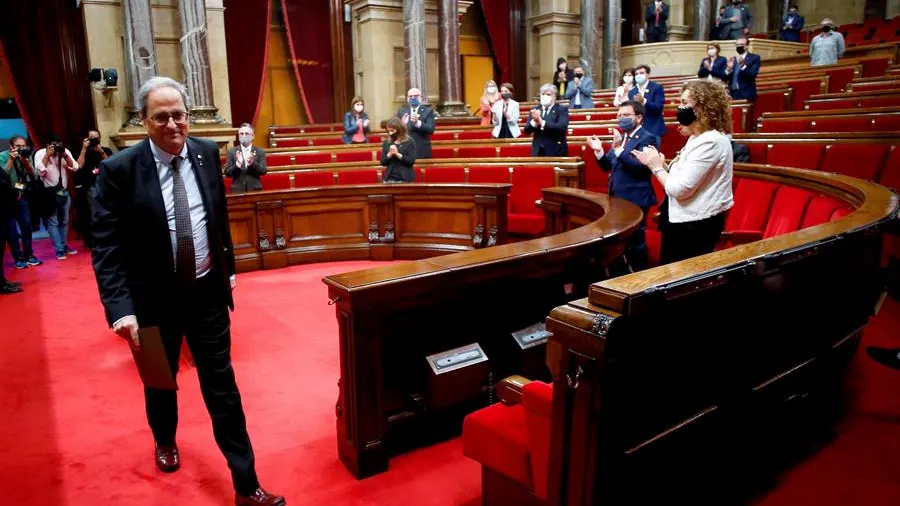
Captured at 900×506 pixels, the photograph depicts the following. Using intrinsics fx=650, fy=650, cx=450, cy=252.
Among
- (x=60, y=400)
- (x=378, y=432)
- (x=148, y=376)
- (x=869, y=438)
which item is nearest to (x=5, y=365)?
(x=60, y=400)

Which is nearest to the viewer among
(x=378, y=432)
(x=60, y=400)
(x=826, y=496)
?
(x=826, y=496)

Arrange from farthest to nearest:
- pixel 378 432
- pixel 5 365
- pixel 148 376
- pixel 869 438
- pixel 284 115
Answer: pixel 284 115, pixel 5 365, pixel 378 432, pixel 869 438, pixel 148 376

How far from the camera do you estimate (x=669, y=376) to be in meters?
1.48

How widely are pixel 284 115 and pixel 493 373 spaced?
10.4m

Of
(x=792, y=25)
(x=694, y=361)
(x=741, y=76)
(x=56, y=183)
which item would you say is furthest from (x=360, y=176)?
(x=792, y=25)

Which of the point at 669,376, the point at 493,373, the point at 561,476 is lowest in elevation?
the point at 493,373

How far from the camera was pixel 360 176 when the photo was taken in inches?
260

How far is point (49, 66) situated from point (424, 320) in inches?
341

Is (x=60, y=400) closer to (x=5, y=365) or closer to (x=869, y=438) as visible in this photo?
(x=5, y=365)

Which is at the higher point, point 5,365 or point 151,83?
point 151,83

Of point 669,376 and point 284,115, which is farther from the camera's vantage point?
point 284,115

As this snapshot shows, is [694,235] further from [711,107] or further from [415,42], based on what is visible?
[415,42]

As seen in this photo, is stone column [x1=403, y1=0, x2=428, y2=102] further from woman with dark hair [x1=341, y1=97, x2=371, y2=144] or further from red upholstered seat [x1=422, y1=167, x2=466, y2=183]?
red upholstered seat [x1=422, y1=167, x2=466, y2=183]

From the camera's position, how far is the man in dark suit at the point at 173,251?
6.21ft
